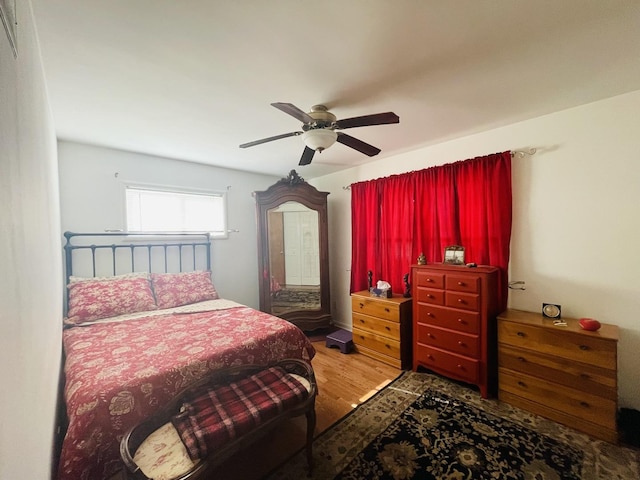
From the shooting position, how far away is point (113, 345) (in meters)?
1.67

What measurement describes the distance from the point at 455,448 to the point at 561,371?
0.96m

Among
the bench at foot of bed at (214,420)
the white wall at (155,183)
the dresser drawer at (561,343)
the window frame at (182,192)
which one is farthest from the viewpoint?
the window frame at (182,192)

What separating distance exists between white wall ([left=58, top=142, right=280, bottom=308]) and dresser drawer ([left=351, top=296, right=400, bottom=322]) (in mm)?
1649

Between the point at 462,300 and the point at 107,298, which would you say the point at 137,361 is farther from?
the point at 462,300

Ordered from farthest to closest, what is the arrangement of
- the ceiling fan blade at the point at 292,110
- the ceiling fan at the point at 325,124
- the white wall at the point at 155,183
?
the white wall at the point at 155,183, the ceiling fan at the point at 325,124, the ceiling fan blade at the point at 292,110

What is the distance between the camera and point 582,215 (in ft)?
6.52

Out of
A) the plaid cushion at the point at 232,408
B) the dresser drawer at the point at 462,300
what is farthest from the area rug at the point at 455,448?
the dresser drawer at the point at 462,300

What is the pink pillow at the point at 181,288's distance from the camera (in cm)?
260

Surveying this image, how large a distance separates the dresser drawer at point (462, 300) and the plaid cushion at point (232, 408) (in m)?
1.53

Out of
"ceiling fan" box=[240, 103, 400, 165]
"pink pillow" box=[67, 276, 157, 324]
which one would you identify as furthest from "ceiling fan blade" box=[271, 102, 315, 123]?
"pink pillow" box=[67, 276, 157, 324]

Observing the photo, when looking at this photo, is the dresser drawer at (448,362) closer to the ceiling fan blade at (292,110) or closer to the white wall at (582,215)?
the white wall at (582,215)

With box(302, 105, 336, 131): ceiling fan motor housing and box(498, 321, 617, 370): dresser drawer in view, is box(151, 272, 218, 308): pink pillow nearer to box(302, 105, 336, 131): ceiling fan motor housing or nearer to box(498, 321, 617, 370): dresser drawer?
box(302, 105, 336, 131): ceiling fan motor housing

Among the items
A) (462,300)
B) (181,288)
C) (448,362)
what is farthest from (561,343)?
(181,288)

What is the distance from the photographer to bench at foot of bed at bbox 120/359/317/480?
1072 millimetres
